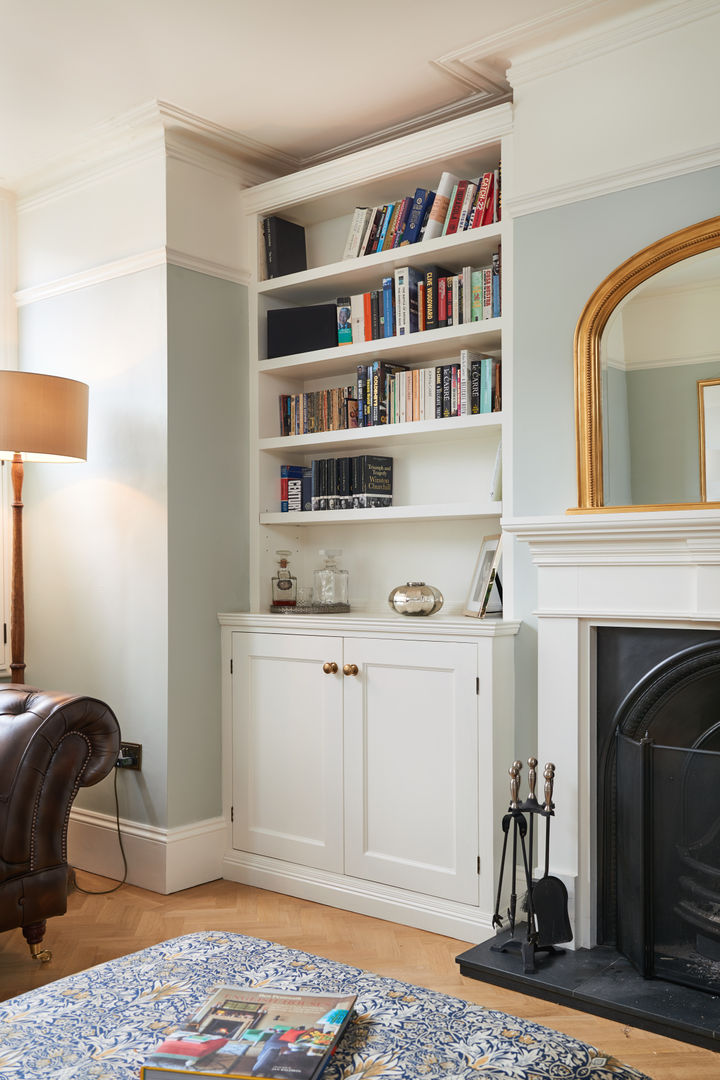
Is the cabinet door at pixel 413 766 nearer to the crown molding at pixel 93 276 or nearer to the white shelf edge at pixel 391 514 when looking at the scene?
the white shelf edge at pixel 391 514

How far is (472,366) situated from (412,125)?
0.97 m

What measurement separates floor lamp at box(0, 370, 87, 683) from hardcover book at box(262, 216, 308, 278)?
0.88 m

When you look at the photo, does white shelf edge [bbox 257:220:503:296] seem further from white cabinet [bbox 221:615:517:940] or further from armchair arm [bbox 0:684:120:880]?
armchair arm [bbox 0:684:120:880]

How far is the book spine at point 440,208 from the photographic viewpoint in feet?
10.2

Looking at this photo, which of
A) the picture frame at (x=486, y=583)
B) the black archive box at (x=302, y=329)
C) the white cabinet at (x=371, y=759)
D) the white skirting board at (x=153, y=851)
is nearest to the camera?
the white cabinet at (x=371, y=759)

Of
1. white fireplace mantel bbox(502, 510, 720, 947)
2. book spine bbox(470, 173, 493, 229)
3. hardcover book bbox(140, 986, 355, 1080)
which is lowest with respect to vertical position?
hardcover book bbox(140, 986, 355, 1080)

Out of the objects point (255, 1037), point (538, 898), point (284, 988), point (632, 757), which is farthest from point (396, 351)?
point (255, 1037)

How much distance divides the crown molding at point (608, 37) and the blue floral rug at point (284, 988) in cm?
249

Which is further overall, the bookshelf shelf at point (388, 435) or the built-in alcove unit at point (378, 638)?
the bookshelf shelf at point (388, 435)

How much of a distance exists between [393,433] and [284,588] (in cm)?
76

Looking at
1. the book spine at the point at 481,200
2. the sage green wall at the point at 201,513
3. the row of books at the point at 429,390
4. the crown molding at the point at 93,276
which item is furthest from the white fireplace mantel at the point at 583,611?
the crown molding at the point at 93,276

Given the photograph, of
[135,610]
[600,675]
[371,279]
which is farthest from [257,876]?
[371,279]

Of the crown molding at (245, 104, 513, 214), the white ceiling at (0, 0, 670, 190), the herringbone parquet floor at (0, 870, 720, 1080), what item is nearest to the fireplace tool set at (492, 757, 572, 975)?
the herringbone parquet floor at (0, 870, 720, 1080)

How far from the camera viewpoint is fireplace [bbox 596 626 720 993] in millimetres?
2314
